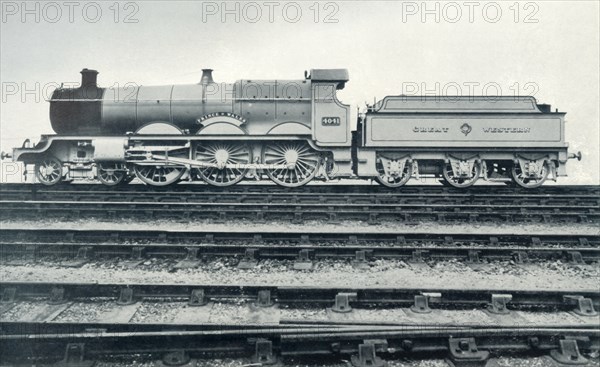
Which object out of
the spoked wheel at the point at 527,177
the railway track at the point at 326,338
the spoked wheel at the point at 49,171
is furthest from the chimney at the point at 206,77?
the spoked wheel at the point at 527,177

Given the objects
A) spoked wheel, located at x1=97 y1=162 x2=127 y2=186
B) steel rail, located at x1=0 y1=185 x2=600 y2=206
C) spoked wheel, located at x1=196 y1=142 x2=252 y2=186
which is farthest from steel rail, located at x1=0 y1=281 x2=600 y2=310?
spoked wheel, located at x1=97 y1=162 x2=127 y2=186

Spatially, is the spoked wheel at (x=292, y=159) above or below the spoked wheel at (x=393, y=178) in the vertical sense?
above

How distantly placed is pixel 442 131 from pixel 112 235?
7.32 metres

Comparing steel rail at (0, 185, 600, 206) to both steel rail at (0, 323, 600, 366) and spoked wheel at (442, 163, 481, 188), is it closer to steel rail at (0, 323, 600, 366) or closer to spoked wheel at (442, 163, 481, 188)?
spoked wheel at (442, 163, 481, 188)

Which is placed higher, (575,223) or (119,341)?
(575,223)

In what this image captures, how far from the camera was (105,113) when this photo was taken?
33.2 ft

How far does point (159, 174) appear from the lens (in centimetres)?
1012

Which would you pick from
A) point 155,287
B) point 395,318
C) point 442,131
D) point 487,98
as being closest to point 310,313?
point 395,318

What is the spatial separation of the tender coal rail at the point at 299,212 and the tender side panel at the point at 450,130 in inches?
79.5

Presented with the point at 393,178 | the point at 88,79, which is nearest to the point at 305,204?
the point at 393,178

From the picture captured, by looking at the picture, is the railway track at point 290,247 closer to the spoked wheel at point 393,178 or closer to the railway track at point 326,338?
the railway track at point 326,338

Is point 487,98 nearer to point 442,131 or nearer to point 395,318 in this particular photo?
point 442,131

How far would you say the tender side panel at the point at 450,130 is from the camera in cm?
982

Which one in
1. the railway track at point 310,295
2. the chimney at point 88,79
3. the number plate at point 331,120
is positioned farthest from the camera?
the chimney at point 88,79
